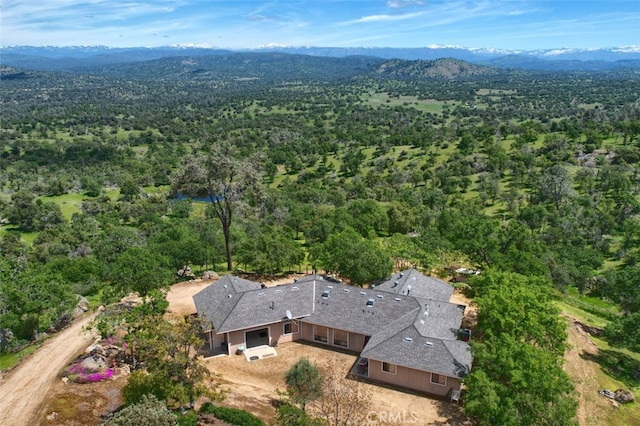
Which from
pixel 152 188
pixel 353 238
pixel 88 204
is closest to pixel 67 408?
pixel 353 238

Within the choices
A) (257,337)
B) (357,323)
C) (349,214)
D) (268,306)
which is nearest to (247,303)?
(268,306)

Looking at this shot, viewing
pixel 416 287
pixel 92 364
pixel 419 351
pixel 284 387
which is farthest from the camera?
pixel 416 287

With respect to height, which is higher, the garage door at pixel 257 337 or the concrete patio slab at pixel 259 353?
the garage door at pixel 257 337

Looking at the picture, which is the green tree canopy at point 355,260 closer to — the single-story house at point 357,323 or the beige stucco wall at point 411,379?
the single-story house at point 357,323

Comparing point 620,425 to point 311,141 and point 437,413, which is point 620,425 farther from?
point 311,141

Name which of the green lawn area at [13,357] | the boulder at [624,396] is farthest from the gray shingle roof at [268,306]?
the boulder at [624,396]

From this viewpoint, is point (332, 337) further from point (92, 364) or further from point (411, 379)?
point (92, 364)
